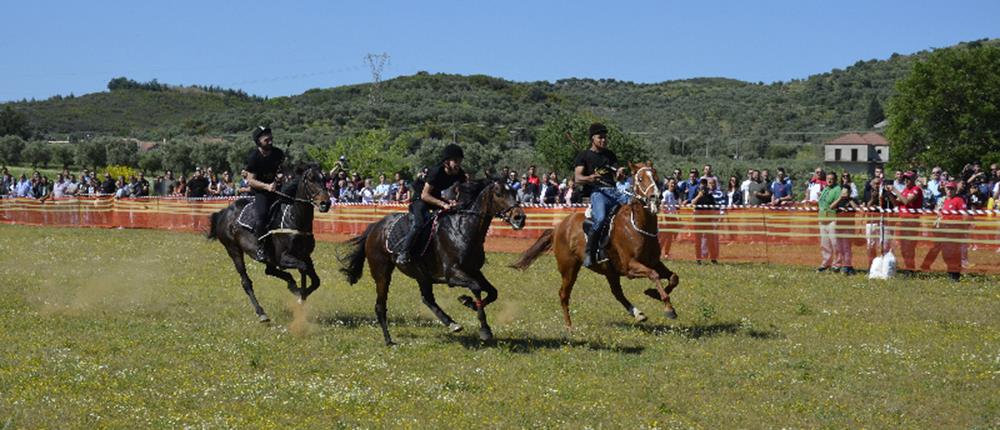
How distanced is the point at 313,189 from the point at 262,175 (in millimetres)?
1332

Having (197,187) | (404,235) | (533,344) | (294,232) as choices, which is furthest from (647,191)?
(197,187)

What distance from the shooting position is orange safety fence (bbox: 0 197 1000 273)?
21.8 metres

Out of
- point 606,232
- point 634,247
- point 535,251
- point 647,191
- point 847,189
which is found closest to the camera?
point 647,191

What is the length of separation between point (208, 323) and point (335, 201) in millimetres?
22109

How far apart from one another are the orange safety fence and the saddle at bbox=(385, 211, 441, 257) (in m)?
6.80

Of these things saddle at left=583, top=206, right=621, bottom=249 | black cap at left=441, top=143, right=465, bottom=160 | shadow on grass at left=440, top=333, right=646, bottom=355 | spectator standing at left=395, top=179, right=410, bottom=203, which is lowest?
shadow on grass at left=440, top=333, right=646, bottom=355

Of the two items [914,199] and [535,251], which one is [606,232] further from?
[914,199]

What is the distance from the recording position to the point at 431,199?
14.4 metres

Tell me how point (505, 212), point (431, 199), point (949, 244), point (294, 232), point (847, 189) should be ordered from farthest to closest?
point (847, 189) → point (949, 244) → point (294, 232) → point (431, 199) → point (505, 212)

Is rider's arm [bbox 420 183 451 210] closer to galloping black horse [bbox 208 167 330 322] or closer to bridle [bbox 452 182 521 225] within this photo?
bridle [bbox 452 182 521 225]

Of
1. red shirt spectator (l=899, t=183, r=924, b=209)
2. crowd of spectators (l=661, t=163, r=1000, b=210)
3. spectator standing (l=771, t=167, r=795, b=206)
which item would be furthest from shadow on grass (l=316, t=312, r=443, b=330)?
spectator standing (l=771, t=167, r=795, b=206)

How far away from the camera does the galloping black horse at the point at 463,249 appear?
1368cm

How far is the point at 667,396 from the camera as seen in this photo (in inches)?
429

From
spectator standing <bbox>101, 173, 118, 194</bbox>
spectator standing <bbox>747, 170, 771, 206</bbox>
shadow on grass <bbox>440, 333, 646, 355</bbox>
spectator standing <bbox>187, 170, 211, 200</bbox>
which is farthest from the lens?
spectator standing <bbox>101, 173, 118, 194</bbox>
